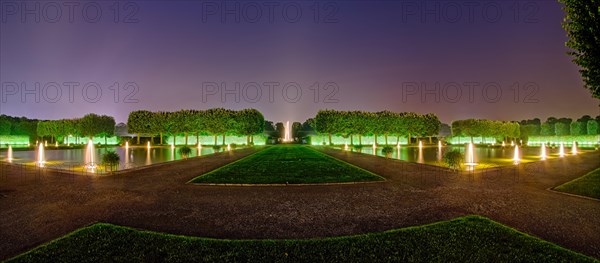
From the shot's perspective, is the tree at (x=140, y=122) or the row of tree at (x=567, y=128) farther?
the row of tree at (x=567, y=128)

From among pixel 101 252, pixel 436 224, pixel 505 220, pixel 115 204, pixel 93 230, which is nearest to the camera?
pixel 101 252

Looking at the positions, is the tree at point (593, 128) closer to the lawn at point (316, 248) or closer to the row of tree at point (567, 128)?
the row of tree at point (567, 128)

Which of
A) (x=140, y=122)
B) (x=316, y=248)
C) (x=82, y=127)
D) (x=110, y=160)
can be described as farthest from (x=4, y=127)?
(x=316, y=248)

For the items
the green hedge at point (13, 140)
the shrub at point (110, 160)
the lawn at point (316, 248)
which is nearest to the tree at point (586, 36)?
the lawn at point (316, 248)

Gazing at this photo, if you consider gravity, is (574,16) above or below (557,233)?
above

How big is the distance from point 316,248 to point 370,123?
6832 centimetres

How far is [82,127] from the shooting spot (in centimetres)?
7144

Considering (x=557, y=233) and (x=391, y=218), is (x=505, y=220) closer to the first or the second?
(x=557, y=233)

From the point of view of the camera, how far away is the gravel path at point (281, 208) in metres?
6.66

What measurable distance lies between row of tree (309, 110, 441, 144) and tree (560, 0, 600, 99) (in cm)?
6091

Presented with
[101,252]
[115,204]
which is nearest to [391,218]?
[101,252]

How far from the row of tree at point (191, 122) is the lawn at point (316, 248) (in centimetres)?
6374

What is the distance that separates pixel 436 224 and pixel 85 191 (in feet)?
36.1

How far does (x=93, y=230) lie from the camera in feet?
21.0
